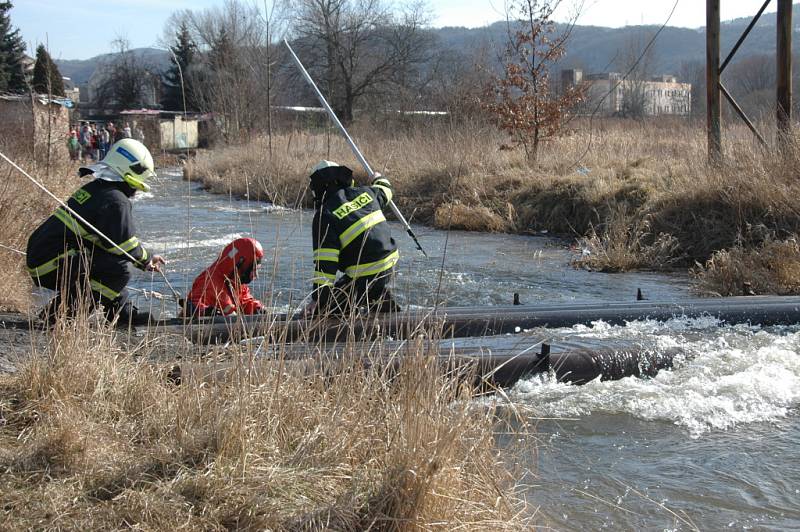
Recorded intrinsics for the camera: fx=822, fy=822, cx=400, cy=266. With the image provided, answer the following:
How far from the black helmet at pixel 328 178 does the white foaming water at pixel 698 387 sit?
6.87 ft

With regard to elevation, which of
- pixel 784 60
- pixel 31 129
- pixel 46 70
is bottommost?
pixel 31 129

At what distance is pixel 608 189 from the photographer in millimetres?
14812

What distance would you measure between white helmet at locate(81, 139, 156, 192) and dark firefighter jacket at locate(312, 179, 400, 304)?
1.40 m

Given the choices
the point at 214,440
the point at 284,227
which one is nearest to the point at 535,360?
the point at 214,440

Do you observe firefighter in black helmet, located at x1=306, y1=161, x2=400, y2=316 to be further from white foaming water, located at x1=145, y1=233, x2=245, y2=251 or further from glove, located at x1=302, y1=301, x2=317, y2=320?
white foaming water, located at x1=145, y1=233, x2=245, y2=251

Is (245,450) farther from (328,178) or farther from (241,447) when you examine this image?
(328,178)

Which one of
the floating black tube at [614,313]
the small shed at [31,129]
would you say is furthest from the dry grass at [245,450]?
the small shed at [31,129]

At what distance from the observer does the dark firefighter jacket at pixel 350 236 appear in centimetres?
606

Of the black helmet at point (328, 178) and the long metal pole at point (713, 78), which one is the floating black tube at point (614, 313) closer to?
the black helmet at point (328, 178)

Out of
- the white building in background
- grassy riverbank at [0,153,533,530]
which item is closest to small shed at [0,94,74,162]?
grassy riverbank at [0,153,533,530]

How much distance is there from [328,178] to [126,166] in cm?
155

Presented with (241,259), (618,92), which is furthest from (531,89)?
(618,92)

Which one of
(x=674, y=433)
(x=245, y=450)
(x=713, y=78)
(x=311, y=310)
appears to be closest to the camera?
(x=245, y=450)

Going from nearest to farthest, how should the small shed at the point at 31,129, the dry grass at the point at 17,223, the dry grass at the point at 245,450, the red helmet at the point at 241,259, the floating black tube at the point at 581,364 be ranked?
the dry grass at the point at 245,450 < the floating black tube at the point at 581,364 < the red helmet at the point at 241,259 < the dry grass at the point at 17,223 < the small shed at the point at 31,129
